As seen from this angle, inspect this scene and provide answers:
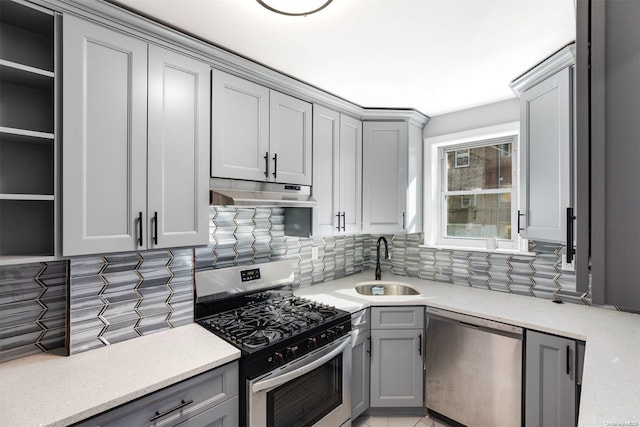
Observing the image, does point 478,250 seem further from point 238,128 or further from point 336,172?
point 238,128

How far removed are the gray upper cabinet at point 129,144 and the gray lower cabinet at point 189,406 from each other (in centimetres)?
65

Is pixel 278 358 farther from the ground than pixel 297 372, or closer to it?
farther from the ground

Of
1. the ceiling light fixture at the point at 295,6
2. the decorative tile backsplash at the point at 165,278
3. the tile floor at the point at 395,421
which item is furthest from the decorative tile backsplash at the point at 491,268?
the ceiling light fixture at the point at 295,6

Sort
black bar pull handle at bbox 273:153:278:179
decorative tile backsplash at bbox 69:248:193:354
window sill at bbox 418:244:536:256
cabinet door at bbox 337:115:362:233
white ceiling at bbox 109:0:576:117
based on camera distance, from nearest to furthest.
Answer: white ceiling at bbox 109:0:576:117
decorative tile backsplash at bbox 69:248:193:354
black bar pull handle at bbox 273:153:278:179
window sill at bbox 418:244:536:256
cabinet door at bbox 337:115:362:233

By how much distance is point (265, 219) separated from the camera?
2.41 metres

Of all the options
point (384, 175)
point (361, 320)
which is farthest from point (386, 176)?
point (361, 320)

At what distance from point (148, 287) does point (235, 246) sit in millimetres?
614

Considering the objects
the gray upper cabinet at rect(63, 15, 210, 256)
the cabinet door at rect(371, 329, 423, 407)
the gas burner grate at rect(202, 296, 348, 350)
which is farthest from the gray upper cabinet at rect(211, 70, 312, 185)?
the cabinet door at rect(371, 329, 423, 407)

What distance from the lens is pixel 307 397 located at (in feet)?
5.98

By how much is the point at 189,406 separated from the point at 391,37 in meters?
2.02

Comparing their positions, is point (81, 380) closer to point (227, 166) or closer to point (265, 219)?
point (227, 166)

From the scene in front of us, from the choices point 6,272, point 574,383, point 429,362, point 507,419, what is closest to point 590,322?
point 574,383

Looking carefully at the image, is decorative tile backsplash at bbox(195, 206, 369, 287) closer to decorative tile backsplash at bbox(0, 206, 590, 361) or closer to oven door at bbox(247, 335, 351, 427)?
decorative tile backsplash at bbox(0, 206, 590, 361)

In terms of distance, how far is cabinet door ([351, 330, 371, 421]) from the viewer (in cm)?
221
